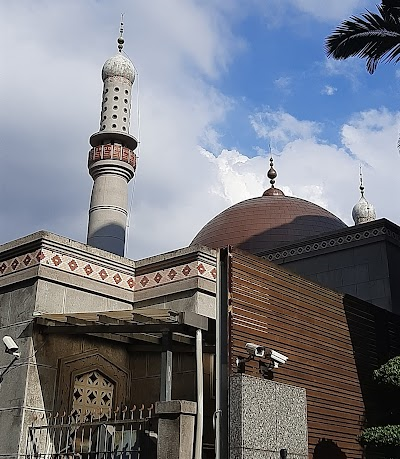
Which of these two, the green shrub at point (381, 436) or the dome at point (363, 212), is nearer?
the green shrub at point (381, 436)

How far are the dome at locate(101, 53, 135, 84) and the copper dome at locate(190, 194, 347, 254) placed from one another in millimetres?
5135

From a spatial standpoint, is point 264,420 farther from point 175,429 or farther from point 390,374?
point 390,374

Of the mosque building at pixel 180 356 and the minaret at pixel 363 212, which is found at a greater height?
the minaret at pixel 363 212

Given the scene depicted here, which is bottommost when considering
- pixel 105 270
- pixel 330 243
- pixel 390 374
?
pixel 390 374

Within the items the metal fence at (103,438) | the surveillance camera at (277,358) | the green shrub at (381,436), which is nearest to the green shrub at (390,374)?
the green shrub at (381,436)

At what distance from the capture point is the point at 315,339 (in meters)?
9.36

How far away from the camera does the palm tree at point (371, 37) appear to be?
10.5 metres

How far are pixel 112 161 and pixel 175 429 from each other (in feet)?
41.3

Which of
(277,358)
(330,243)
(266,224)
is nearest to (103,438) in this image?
(277,358)

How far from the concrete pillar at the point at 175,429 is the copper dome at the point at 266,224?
38.9ft

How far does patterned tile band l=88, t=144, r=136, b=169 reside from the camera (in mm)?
18422

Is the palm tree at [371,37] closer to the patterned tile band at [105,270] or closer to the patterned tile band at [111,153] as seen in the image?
the patterned tile band at [105,270]

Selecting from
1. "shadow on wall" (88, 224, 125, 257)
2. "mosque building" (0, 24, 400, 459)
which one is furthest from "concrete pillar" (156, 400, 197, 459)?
"shadow on wall" (88, 224, 125, 257)

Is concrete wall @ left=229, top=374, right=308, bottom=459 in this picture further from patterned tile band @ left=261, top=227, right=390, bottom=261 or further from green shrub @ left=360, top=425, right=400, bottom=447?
patterned tile band @ left=261, top=227, right=390, bottom=261
